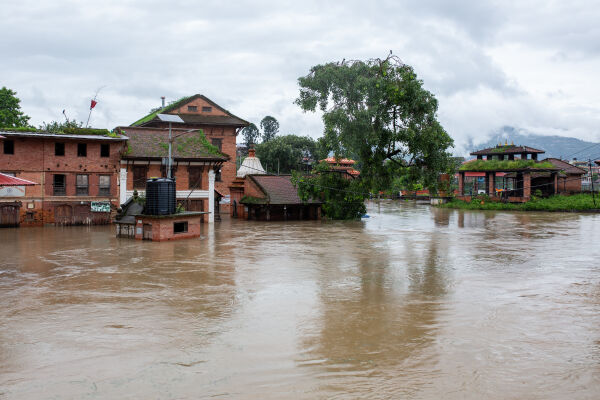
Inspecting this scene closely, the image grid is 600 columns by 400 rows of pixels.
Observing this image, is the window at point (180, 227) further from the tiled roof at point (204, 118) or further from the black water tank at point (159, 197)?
the tiled roof at point (204, 118)

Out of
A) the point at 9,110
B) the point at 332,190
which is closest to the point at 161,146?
the point at 332,190

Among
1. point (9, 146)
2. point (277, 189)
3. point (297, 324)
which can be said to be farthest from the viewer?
point (277, 189)

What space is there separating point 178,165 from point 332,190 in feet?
40.3

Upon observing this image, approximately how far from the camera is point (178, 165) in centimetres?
3753

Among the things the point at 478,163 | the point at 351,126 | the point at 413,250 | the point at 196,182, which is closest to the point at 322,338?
the point at 413,250

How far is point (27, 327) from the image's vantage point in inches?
446

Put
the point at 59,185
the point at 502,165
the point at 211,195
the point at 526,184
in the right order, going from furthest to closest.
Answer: the point at 502,165 → the point at 526,184 → the point at 211,195 → the point at 59,185

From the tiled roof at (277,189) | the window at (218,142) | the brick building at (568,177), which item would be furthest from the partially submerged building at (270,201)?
the brick building at (568,177)

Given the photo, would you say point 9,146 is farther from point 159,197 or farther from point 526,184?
point 526,184

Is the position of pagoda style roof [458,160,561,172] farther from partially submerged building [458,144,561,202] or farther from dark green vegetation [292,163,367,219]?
dark green vegetation [292,163,367,219]

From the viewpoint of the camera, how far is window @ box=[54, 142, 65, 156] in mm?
35128

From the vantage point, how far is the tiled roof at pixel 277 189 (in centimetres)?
4056

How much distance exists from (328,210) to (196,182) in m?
11.0

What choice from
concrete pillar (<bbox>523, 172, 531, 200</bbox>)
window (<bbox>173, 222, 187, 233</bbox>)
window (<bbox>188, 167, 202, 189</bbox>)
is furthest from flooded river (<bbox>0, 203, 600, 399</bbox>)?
concrete pillar (<bbox>523, 172, 531, 200</bbox>)
